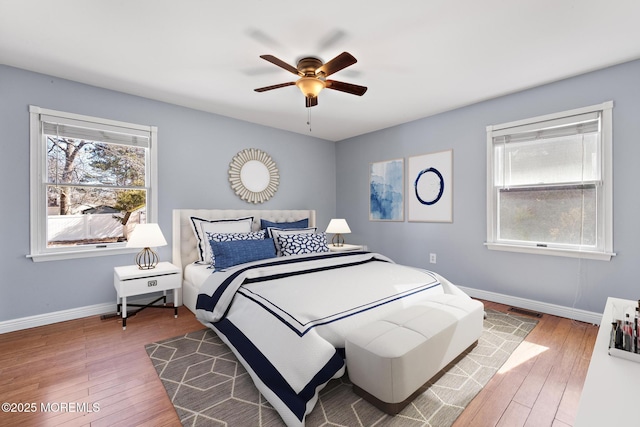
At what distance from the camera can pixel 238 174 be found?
4.14m

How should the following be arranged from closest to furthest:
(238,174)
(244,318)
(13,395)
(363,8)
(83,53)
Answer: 1. (13,395)
2. (363,8)
3. (244,318)
4. (83,53)
5. (238,174)

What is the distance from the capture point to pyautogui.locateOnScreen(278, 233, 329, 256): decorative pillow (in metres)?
3.46

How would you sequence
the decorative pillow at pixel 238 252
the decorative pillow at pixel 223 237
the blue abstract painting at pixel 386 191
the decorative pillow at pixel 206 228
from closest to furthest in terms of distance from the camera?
1. the decorative pillow at pixel 238 252
2. the decorative pillow at pixel 223 237
3. the decorative pillow at pixel 206 228
4. the blue abstract painting at pixel 386 191

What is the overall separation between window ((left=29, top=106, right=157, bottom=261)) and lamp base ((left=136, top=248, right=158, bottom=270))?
0.21m

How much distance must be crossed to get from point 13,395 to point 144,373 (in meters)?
0.72

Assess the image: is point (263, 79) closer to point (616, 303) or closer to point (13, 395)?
point (13, 395)

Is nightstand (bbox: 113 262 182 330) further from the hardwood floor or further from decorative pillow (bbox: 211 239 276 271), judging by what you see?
decorative pillow (bbox: 211 239 276 271)

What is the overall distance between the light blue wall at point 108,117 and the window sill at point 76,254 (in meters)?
0.05

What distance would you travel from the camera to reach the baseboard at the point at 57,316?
8.71 ft

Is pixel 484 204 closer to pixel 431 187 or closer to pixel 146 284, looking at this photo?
pixel 431 187

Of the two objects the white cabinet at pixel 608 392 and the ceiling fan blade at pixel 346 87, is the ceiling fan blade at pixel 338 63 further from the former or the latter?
the white cabinet at pixel 608 392

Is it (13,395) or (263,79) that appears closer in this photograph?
(13,395)

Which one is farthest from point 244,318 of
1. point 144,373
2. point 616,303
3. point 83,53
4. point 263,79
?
point 83,53

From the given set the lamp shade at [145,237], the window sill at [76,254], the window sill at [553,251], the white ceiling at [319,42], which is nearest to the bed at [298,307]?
the lamp shade at [145,237]
